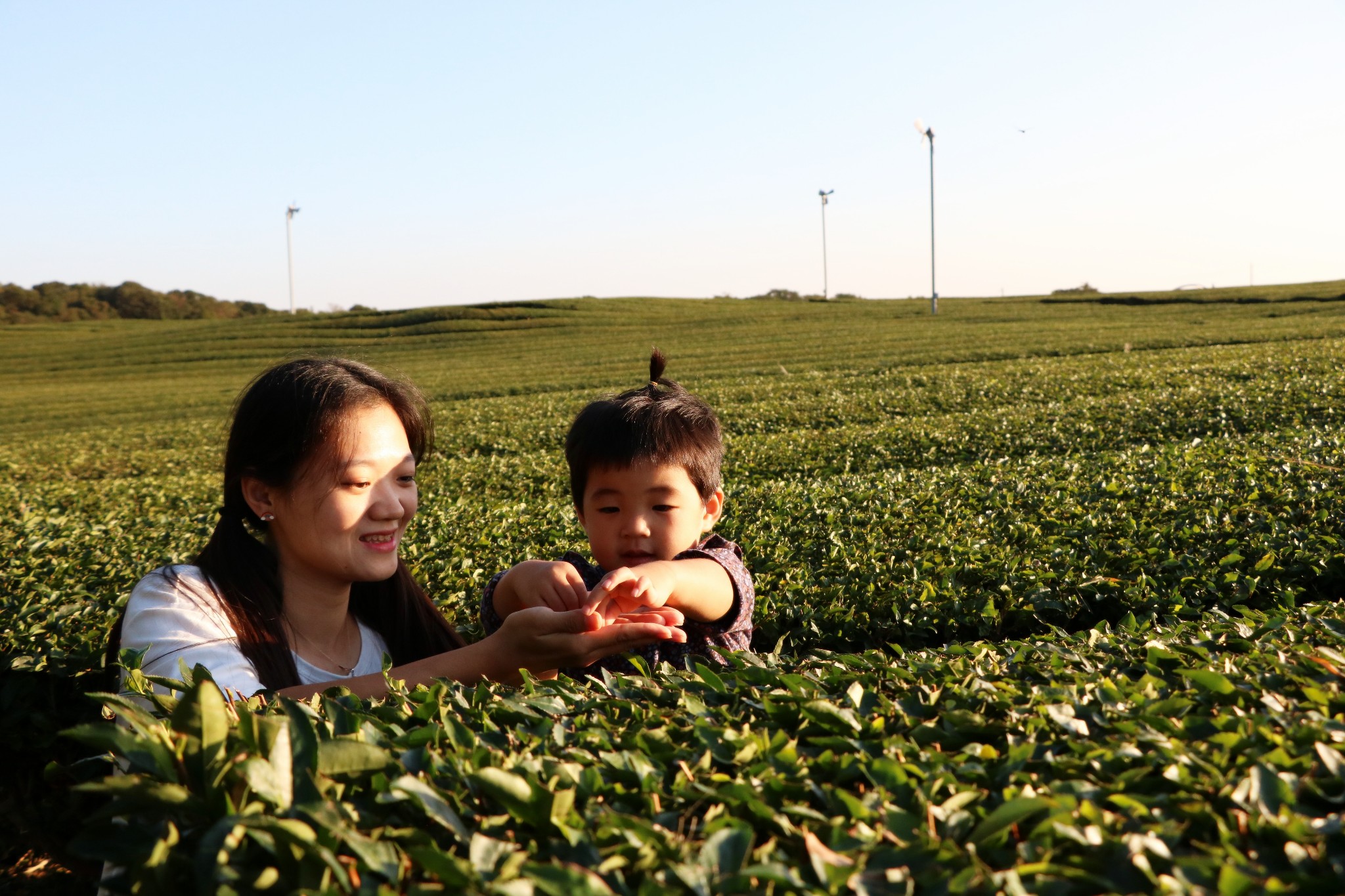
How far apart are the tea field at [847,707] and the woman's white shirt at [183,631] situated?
0.98ft

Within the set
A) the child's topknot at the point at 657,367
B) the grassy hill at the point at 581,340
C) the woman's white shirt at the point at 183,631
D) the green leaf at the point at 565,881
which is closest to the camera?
the green leaf at the point at 565,881

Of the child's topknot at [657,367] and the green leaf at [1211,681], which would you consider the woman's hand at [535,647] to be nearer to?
the green leaf at [1211,681]

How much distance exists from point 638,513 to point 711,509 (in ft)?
1.33

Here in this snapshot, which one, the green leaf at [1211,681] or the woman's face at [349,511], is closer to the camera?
the green leaf at [1211,681]

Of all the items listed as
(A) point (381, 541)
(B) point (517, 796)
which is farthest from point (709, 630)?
(B) point (517, 796)

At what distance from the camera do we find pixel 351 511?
116 inches

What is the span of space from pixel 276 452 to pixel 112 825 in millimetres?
1650

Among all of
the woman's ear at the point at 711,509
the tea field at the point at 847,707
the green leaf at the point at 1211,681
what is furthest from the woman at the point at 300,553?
the green leaf at the point at 1211,681

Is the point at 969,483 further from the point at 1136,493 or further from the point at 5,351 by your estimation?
the point at 5,351

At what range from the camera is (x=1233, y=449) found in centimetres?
680

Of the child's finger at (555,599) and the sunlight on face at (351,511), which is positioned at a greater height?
the sunlight on face at (351,511)

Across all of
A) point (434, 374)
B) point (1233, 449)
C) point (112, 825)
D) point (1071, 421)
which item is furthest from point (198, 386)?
point (112, 825)

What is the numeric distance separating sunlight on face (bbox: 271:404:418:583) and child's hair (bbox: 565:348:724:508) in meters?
0.58

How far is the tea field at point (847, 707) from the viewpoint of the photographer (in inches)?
51.9
